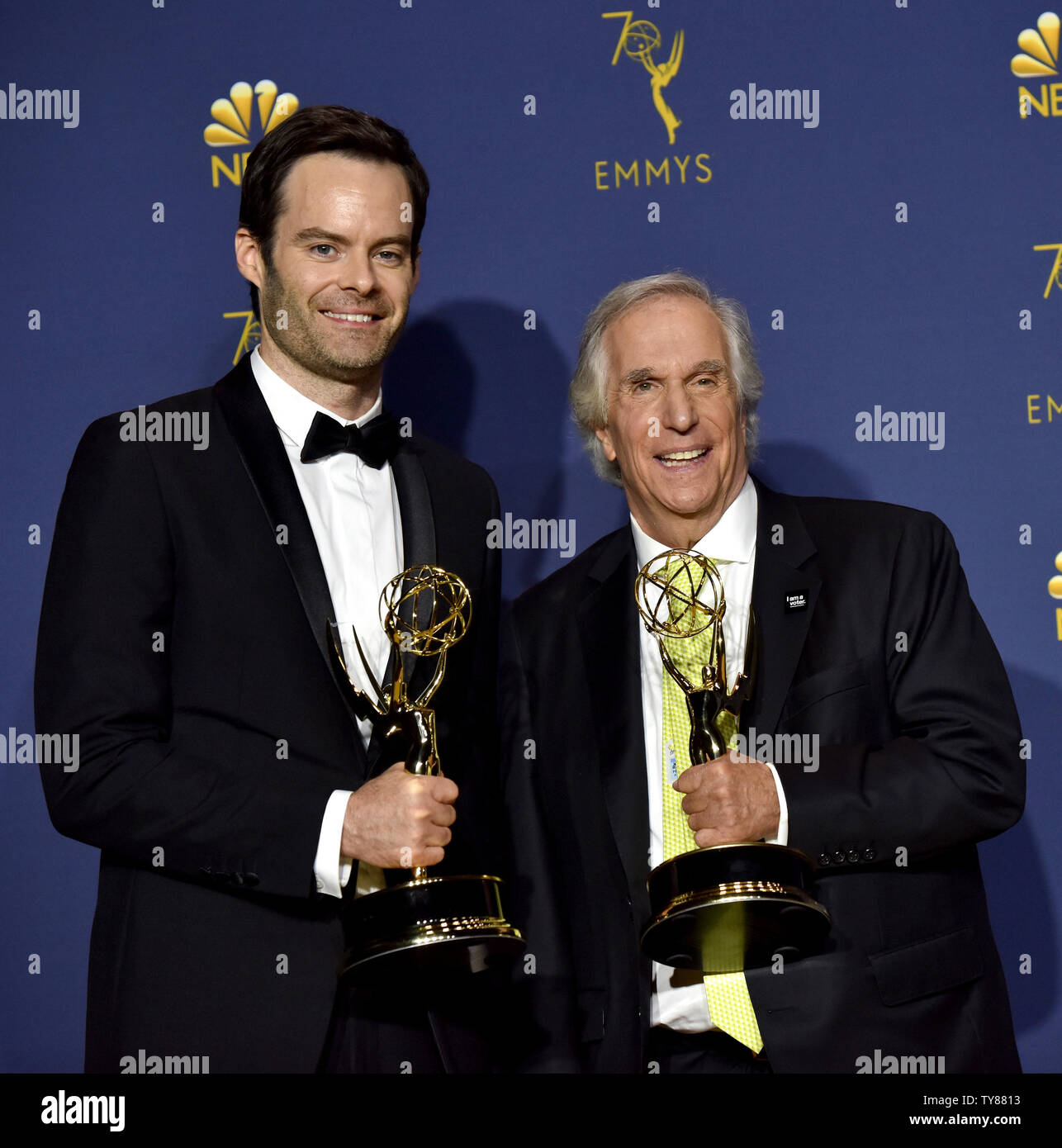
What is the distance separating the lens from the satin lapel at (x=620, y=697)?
2439 millimetres

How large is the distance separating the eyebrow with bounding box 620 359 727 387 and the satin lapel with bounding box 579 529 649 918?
A: 0.30 meters

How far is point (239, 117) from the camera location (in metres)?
3.29

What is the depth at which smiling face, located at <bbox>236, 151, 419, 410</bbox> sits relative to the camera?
8.25ft

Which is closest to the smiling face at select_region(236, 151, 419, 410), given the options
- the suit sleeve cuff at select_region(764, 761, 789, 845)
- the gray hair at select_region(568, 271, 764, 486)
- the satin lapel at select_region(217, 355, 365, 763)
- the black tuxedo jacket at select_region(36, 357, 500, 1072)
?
the satin lapel at select_region(217, 355, 365, 763)

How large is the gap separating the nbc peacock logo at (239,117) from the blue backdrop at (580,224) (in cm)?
1

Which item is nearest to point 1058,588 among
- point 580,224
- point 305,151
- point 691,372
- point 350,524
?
point 691,372

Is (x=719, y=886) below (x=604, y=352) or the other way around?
below

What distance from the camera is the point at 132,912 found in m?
2.27

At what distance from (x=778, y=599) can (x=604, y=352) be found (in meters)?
0.60

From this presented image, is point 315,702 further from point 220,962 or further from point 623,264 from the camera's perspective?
point 623,264

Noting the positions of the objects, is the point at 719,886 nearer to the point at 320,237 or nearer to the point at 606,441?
the point at 606,441

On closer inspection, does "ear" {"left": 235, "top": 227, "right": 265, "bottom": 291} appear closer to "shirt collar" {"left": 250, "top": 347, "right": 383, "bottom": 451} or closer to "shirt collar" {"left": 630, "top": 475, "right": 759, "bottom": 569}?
"shirt collar" {"left": 250, "top": 347, "right": 383, "bottom": 451}

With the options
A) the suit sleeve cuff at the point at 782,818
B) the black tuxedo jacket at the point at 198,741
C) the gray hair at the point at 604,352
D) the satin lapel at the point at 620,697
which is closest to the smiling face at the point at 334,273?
the black tuxedo jacket at the point at 198,741

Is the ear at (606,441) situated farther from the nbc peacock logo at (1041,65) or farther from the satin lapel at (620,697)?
the nbc peacock logo at (1041,65)
